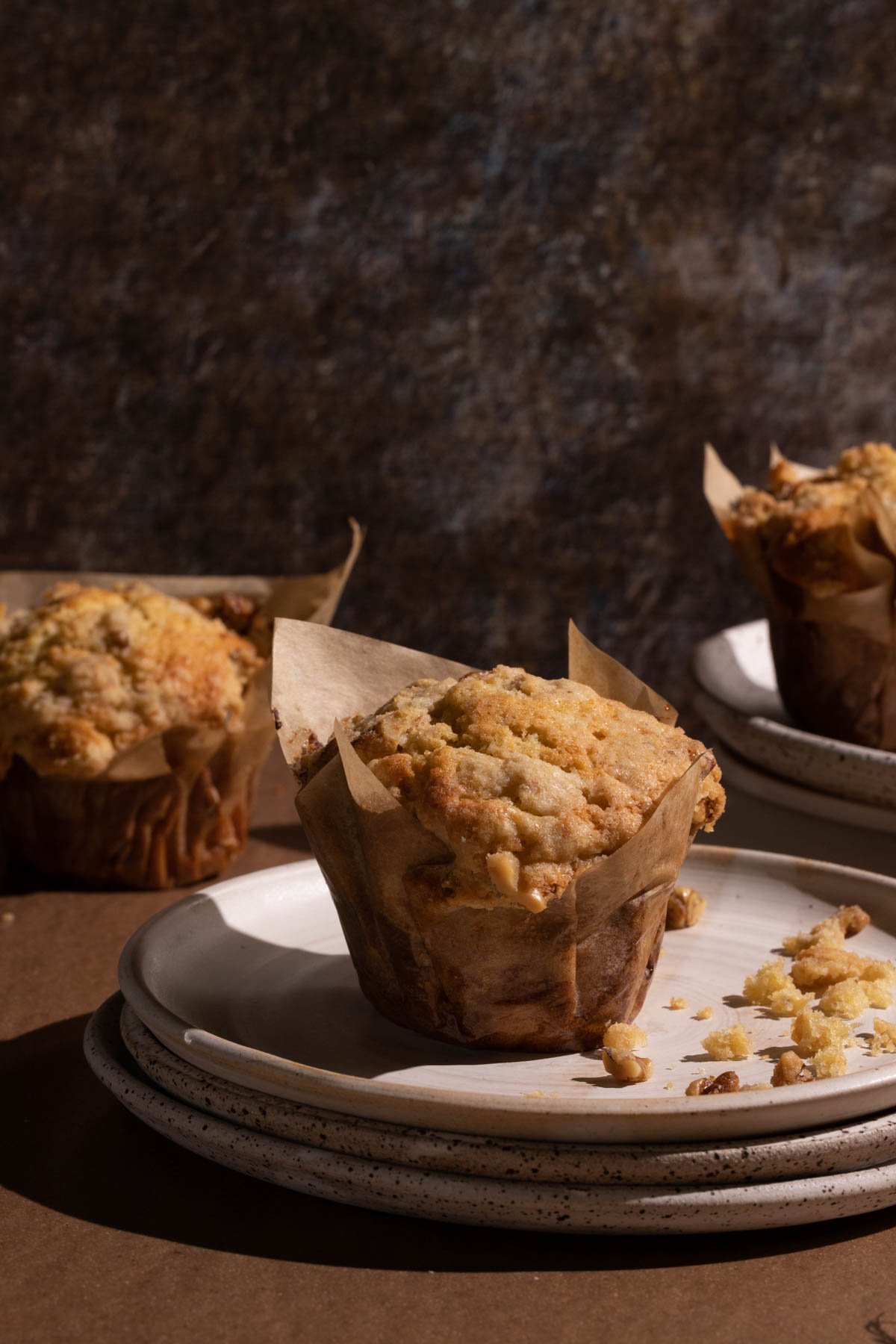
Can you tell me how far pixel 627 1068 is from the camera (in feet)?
3.63

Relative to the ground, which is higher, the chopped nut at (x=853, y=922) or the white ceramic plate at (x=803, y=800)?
the chopped nut at (x=853, y=922)

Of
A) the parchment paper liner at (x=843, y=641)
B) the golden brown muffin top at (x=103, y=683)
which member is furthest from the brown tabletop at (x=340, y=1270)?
the parchment paper liner at (x=843, y=641)

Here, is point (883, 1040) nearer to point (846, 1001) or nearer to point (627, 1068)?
point (846, 1001)

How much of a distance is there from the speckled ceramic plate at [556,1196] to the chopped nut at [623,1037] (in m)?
0.19

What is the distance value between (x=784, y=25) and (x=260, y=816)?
211 cm

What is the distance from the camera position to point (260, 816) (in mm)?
2189

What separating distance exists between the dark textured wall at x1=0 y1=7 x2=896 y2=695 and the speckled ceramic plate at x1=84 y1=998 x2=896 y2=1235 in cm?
234

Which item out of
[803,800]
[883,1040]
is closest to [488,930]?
[883,1040]

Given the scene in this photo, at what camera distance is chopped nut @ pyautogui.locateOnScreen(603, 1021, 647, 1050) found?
3.83ft

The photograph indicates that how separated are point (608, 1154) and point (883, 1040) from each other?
282 mm

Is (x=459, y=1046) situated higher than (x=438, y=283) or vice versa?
(x=438, y=283)

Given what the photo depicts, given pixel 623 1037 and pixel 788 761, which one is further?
pixel 788 761

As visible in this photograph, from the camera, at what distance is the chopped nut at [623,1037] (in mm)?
1166

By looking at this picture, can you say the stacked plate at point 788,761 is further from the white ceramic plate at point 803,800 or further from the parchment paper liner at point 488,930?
the parchment paper liner at point 488,930
